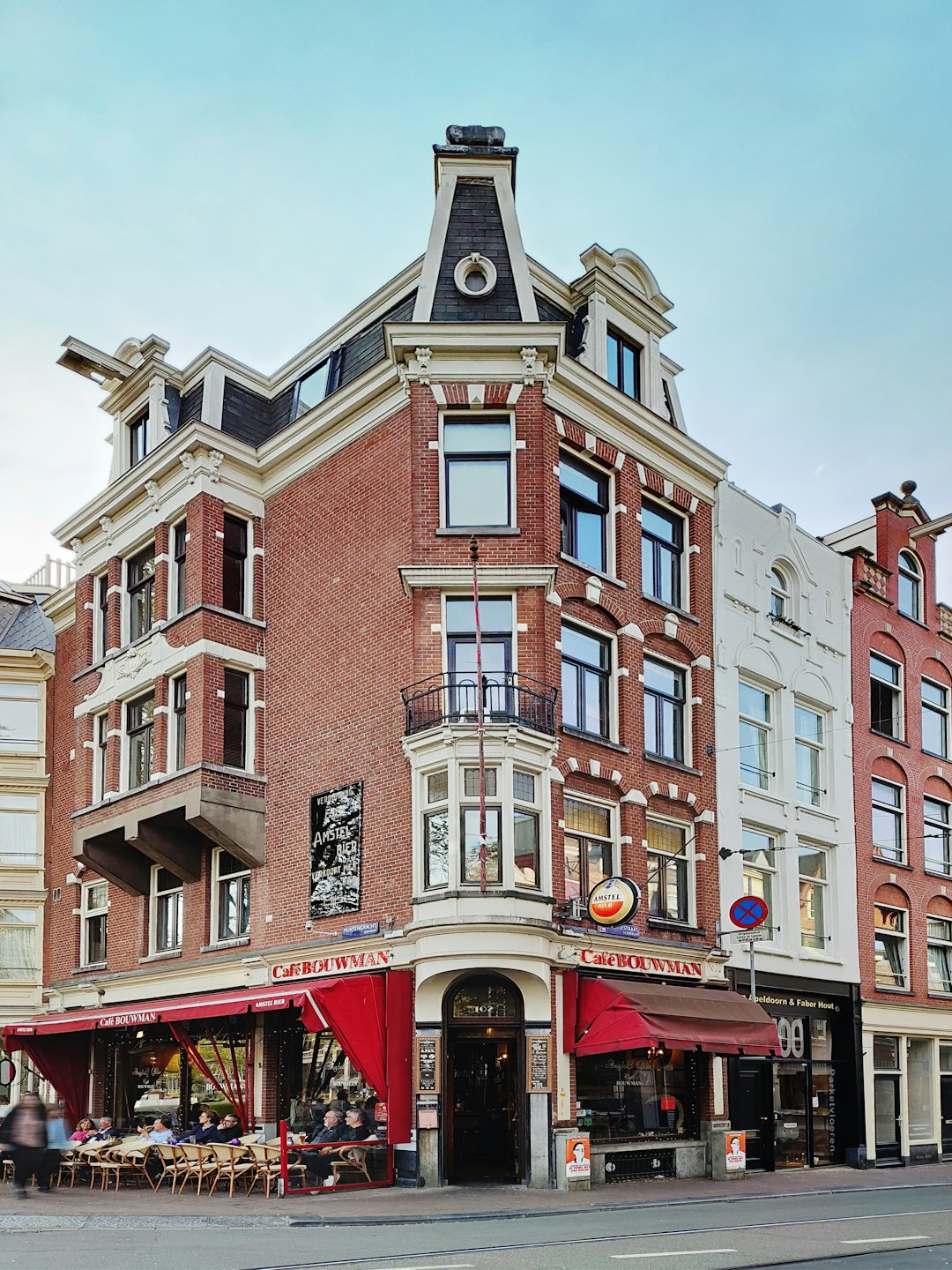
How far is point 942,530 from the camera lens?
120 feet

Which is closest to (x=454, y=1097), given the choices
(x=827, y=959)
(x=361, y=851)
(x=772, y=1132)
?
(x=361, y=851)

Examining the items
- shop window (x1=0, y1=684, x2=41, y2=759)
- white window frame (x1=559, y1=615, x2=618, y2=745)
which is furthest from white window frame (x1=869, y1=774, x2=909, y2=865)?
shop window (x1=0, y1=684, x2=41, y2=759)

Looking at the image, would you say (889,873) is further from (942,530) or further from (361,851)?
(361,851)

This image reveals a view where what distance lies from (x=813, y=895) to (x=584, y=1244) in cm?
1707

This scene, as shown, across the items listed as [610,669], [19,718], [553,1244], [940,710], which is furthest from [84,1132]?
[940,710]

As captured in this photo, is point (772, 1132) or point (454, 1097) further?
point (772, 1132)

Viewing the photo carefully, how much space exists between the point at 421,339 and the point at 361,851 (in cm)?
915

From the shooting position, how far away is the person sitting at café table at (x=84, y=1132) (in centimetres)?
2677

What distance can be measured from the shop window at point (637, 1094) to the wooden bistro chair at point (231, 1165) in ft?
18.0

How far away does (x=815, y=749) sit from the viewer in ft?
105

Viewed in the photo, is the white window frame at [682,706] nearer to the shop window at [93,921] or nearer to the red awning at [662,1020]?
the red awning at [662,1020]

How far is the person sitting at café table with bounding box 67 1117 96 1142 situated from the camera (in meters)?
26.8

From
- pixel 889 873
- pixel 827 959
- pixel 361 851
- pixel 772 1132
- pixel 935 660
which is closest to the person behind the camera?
pixel 361 851

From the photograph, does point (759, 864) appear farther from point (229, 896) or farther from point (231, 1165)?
point (231, 1165)
